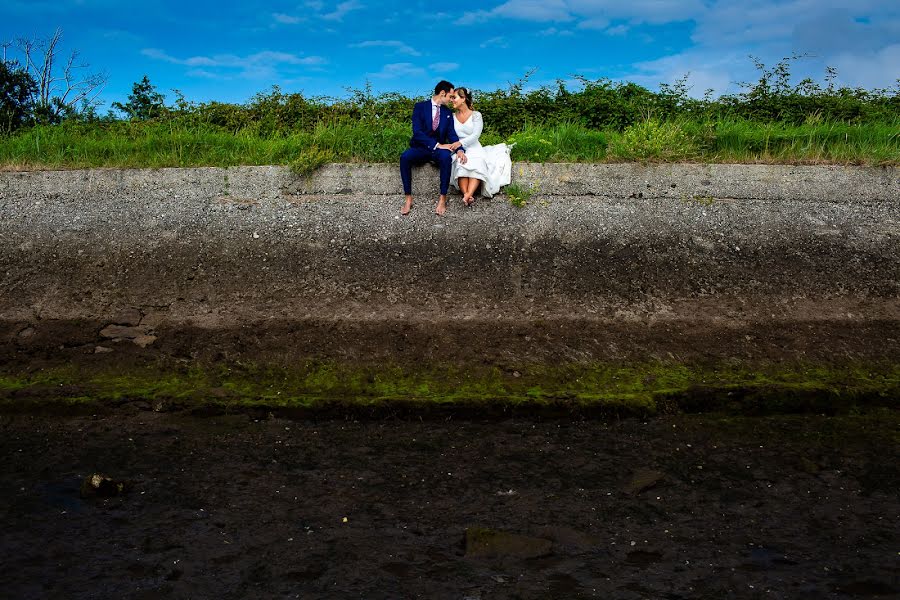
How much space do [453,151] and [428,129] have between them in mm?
342

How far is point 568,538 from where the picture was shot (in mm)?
4262

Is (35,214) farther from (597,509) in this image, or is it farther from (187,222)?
(597,509)

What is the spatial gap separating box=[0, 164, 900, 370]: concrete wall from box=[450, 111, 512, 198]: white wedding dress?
7.3 inches

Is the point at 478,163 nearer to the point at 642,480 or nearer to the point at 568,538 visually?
the point at 642,480

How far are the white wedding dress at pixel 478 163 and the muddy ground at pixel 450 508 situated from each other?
105 inches

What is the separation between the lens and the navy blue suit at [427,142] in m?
7.55

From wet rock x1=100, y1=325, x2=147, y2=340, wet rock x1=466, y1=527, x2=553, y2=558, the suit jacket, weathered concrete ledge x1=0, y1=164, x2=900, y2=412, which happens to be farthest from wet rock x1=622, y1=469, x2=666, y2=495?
wet rock x1=100, y1=325, x2=147, y2=340

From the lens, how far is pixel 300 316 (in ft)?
23.4

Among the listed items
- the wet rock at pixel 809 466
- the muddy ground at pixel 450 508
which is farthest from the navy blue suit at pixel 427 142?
the wet rock at pixel 809 466

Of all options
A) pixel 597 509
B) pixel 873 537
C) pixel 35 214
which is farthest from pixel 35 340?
pixel 873 537

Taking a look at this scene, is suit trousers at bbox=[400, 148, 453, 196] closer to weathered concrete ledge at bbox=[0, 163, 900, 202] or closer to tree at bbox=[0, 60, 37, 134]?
weathered concrete ledge at bbox=[0, 163, 900, 202]

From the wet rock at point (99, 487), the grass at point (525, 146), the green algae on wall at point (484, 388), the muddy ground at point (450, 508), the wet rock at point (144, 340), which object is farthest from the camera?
the grass at point (525, 146)

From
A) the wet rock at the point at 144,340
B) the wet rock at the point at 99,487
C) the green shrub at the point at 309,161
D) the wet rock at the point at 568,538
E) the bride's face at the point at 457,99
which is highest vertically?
the bride's face at the point at 457,99

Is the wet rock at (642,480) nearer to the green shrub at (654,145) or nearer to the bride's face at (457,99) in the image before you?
the green shrub at (654,145)
